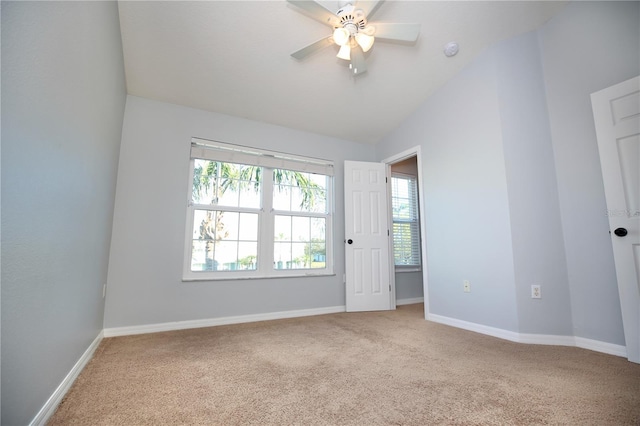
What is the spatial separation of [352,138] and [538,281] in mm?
2705

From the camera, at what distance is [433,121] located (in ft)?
10.9

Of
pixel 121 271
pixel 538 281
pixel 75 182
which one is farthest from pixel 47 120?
pixel 538 281

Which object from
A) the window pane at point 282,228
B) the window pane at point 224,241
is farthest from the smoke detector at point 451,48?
the window pane at point 224,241

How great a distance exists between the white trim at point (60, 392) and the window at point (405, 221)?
3.67 m

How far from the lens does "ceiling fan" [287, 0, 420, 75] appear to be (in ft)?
6.74

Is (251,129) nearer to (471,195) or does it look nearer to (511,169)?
(471,195)

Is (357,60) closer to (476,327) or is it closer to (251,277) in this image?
(251,277)

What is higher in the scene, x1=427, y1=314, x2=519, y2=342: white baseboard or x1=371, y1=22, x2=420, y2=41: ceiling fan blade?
x1=371, y1=22, x2=420, y2=41: ceiling fan blade

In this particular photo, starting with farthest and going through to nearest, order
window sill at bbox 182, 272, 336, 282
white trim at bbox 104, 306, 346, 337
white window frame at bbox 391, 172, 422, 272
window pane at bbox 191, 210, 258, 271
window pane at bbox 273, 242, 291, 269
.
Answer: white window frame at bbox 391, 172, 422, 272 → window pane at bbox 273, 242, 291, 269 → window pane at bbox 191, 210, 258, 271 → window sill at bbox 182, 272, 336, 282 → white trim at bbox 104, 306, 346, 337

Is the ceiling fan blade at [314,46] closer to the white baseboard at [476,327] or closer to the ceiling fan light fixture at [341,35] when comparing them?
the ceiling fan light fixture at [341,35]

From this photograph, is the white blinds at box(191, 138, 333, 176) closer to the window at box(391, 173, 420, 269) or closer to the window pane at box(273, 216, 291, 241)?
the window pane at box(273, 216, 291, 241)

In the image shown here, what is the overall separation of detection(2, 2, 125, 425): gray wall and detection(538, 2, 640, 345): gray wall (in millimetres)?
3417

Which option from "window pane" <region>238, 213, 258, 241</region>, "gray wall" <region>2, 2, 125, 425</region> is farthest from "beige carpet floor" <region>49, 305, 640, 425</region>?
"window pane" <region>238, 213, 258, 241</region>

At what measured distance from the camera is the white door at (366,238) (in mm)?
3633
